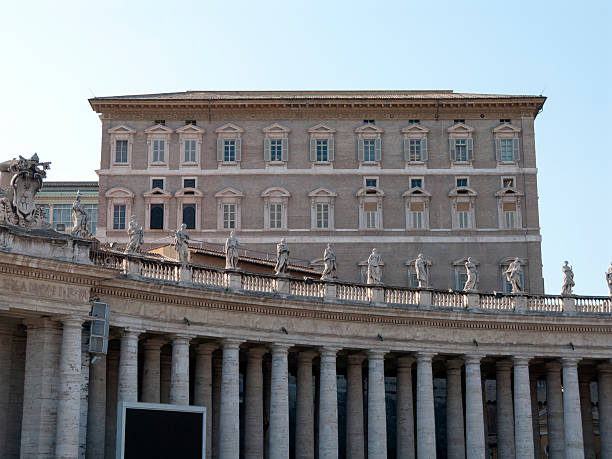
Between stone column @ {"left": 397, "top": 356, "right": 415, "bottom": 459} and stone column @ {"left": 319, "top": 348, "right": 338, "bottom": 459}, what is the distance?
5.53m

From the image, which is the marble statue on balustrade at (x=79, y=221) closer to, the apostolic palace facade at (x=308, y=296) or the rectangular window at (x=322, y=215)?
the apostolic palace facade at (x=308, y=296)

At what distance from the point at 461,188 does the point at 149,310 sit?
50433mm

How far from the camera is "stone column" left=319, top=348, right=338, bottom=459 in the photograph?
54938 millimetres

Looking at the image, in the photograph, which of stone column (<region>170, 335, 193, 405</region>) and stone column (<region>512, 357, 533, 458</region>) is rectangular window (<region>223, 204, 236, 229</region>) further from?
stone column (<region>170, 335, 193, 405</region>)

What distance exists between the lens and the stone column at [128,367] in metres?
48.0

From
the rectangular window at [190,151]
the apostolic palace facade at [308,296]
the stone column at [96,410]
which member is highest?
the rectangular window at [190,151]

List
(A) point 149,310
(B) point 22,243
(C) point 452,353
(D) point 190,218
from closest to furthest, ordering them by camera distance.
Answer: (B) point 22,243 → (A) point 149,310 → (C) point 452,353 → (D) point 190,218

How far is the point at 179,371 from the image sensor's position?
50156 mm

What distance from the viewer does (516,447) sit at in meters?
58.8

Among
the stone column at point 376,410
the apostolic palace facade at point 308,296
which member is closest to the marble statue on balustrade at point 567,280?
the apostolic palace facade at point 308,296

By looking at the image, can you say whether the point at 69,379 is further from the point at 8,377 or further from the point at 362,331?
the point at 362,331

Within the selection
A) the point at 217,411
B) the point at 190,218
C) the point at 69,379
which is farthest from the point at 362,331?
the point at 190,218

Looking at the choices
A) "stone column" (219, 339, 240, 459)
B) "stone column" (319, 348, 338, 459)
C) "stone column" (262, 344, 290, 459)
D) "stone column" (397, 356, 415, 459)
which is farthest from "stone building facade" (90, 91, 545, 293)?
"stone column" (219, 339, 240, 459)

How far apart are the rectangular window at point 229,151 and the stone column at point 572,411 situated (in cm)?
4258
